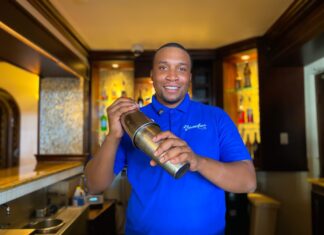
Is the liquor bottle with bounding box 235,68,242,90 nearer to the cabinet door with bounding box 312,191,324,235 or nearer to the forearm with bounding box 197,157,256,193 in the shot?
the cabinet door with bounding box 312,191,324,235

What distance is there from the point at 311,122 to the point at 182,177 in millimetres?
2688

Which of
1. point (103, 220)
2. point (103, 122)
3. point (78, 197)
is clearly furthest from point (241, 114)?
point (78, 197)

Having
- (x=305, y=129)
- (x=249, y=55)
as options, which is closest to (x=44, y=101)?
(x=249, y=55)

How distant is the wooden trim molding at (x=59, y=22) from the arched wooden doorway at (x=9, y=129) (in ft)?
6.94

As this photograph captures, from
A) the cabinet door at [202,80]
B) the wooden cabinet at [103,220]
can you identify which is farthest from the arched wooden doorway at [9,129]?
the cabinet door at [202,80]

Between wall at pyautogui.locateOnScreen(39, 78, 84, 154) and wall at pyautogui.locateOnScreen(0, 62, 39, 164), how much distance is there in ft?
4.94

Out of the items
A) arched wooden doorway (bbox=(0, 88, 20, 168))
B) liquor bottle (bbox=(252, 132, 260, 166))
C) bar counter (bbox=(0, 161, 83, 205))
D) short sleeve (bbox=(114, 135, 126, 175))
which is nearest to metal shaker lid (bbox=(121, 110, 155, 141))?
short sleeve (bbox=(114, 135, 126, 175))

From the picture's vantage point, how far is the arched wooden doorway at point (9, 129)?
4.98m

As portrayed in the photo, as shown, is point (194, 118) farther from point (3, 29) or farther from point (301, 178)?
point (301, 178)

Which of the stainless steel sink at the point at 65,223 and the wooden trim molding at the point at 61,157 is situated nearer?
the stainless steel sink at the point at 65,223

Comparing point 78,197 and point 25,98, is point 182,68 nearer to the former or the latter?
point 78,197

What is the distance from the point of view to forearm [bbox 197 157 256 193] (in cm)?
85

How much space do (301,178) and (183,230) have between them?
2.67 meters

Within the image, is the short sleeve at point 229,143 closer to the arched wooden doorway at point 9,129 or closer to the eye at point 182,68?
the eye at point 182,68
